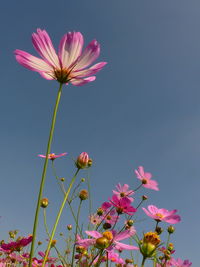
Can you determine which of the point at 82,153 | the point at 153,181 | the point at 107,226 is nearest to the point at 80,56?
the point at 82,153

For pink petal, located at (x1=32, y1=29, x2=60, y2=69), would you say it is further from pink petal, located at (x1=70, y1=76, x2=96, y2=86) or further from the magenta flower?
the magenta flower

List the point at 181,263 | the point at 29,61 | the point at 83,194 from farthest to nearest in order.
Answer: the point at 181,263, the point at 83,194, the point at 29,61

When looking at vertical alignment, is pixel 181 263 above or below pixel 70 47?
below

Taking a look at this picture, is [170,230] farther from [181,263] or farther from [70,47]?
[70,47]

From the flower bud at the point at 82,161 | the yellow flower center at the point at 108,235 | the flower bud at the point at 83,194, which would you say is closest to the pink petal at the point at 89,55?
the flower bud at the point at 82,161

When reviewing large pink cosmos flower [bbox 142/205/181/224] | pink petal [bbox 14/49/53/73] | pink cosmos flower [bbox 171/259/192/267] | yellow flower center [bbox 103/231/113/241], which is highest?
pink petal [bbox 14/49/53/73]

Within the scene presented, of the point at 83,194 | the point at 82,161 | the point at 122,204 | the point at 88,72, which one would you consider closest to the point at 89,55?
the point at 88,72

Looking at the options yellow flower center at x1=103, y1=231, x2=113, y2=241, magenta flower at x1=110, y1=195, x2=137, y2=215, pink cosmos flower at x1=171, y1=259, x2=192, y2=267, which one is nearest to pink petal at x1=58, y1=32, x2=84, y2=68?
yellow flower center at x1=103, y1=231, x2=113, y2=241
